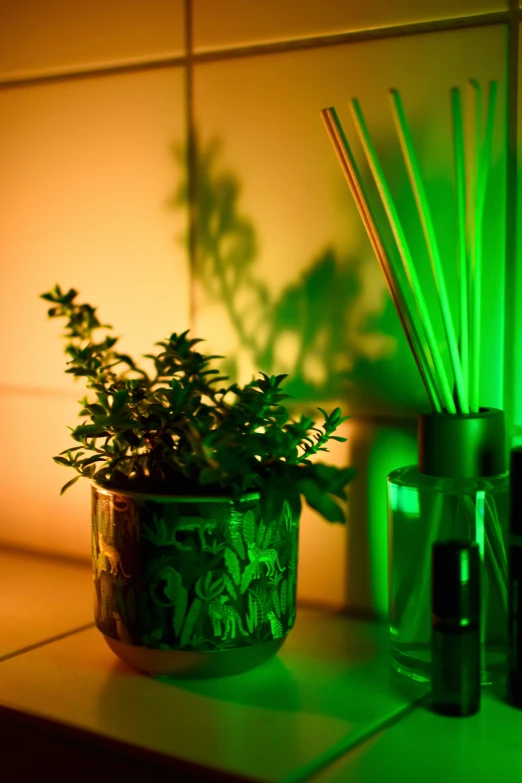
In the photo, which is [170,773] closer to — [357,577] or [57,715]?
[57,715]

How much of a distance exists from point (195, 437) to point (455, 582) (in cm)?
16

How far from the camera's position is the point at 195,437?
20.8 inches

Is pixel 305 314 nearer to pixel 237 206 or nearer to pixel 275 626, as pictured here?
pixel 237 206

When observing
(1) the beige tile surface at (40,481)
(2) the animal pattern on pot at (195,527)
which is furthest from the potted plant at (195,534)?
(1) the beige tile surface at (40,481)

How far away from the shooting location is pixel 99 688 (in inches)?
21.8

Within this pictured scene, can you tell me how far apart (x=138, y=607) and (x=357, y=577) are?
19cm

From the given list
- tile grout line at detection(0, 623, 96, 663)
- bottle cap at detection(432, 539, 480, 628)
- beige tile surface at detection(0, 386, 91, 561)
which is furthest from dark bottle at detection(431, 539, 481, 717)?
beige tile surface at detection(0, 386, 91, 561)

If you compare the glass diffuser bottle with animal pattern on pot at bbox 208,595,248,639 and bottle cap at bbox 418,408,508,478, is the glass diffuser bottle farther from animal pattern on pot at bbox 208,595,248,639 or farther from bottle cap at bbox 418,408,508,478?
animal pattern on pot at bbox 208,595,248,639

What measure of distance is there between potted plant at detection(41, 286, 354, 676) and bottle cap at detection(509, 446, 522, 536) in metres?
0.10

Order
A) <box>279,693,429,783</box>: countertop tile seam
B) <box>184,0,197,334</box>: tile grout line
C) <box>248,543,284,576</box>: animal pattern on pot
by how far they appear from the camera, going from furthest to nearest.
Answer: <box>184,0,197,334</box>: tile grout line < <box>248,543,284,576</box>: animal pattern on pot < <box>279,693,429,783</box>: countertop tile seam

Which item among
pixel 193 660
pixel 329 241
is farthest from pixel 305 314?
pixel 193 660

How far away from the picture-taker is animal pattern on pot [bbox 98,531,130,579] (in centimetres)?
56

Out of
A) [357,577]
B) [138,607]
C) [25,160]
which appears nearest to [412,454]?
[357,577]

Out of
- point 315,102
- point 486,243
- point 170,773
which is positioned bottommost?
point 170,773
